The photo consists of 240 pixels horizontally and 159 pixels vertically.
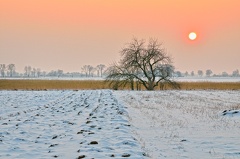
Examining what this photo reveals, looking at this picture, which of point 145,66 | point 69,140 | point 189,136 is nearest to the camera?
point 69,140

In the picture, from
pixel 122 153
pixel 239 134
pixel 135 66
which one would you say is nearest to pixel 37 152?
pixel 122 153

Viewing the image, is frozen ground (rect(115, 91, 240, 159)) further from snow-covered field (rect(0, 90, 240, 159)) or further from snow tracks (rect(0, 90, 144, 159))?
snow tracks (rect(0, 90, 144, 159))

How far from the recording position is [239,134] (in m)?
9.29

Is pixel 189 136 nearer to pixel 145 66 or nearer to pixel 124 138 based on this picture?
pixel 124 138

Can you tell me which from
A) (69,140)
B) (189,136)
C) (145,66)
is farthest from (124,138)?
(145,66)

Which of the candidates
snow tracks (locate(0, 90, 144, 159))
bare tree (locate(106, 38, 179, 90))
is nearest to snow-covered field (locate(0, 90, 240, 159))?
snow tracks (locate(0, 90, 144, 159))

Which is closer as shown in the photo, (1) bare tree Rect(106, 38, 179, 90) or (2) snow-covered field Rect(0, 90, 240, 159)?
(2) snow-covered field Rect(0, 90, 240, 159)

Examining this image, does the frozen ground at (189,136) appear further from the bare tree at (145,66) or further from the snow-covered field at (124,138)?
the bare tree at (145,66)

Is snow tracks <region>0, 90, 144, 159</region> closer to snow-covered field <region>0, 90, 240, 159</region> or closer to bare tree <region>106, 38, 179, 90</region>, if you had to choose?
snow-covered field <region>0, 90, 240, 159</region>

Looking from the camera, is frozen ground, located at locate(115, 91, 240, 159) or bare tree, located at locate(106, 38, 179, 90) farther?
bare tree, located at locate(106, 38, 179, 90)

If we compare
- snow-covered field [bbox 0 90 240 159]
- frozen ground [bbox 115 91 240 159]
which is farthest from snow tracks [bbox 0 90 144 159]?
frozen ground [bbox 115 91 240 159]

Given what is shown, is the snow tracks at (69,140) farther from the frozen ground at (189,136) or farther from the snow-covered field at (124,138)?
the frozen ground at (189,136)

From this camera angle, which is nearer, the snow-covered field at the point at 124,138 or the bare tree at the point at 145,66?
the snow-covered field at the point at 124,138

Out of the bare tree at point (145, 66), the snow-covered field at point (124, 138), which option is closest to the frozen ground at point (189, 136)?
the snow-covered field at point (124, 138)
